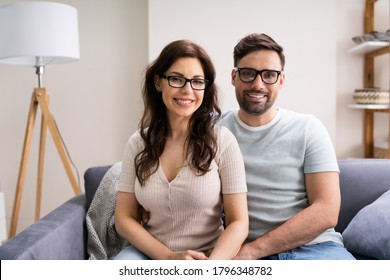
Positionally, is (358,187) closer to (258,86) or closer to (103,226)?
(258,86)

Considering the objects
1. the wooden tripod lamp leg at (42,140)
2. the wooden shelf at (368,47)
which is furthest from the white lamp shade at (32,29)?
the wooden shelf at (368,47)

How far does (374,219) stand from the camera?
1301mm

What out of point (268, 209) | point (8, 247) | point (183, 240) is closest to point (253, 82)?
point (268, 209)

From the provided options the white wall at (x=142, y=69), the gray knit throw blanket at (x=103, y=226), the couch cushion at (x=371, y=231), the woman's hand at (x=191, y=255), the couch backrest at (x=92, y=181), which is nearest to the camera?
the woman's hand at (x=191, y=255)

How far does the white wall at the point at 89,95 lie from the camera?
103 inches

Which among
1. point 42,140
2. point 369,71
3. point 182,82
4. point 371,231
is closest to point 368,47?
point 369,71

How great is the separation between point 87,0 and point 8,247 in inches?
73.3

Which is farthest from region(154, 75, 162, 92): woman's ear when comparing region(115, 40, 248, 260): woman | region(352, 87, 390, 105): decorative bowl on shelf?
region(352, 87, 390, 105): decorative bowl on shelf

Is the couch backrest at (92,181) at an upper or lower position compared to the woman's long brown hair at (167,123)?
lower

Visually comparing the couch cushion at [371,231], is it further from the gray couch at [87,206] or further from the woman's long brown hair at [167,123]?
the woman's long brown hair at [167,123]

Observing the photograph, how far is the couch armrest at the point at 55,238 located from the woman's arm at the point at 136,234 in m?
0.21

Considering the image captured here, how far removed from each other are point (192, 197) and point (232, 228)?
124 mm

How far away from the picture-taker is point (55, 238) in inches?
49.3
